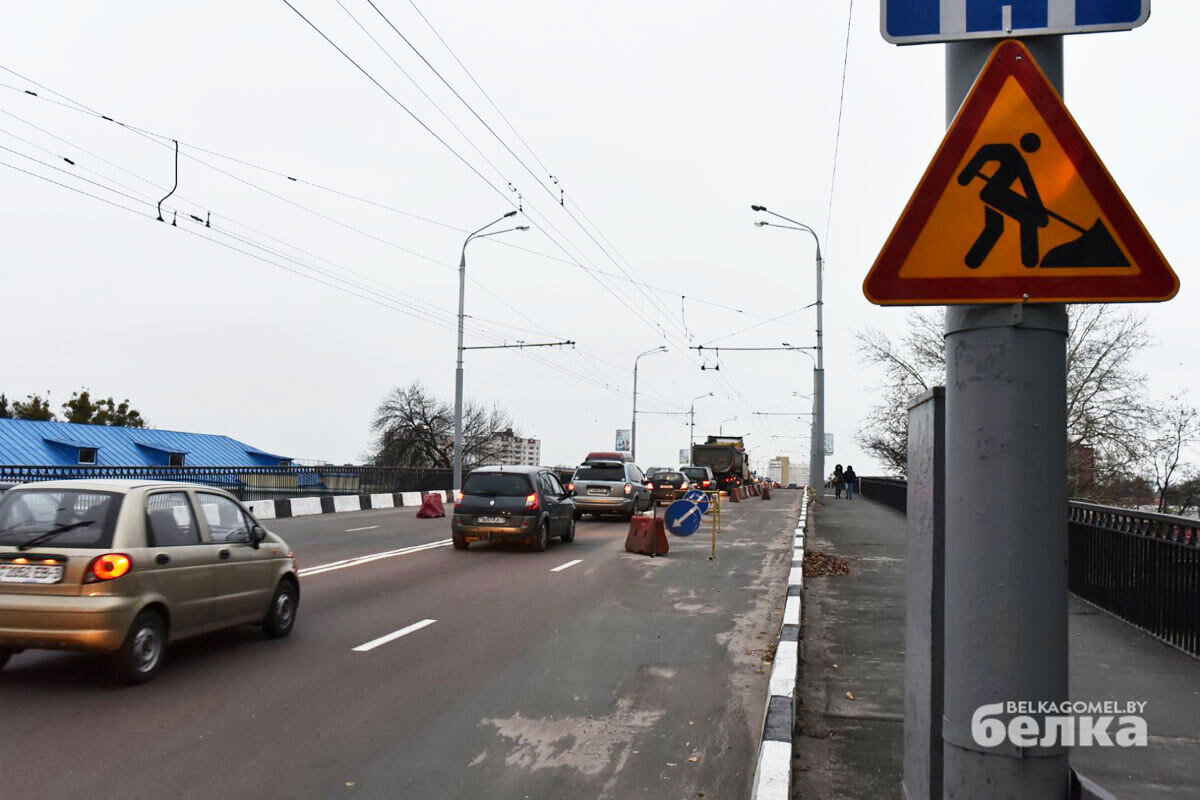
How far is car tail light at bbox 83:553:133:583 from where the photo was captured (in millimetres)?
6715

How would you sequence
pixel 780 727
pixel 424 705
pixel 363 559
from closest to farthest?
1. pixel 780 727
2. pixel 424 705
3. pixel 363 559

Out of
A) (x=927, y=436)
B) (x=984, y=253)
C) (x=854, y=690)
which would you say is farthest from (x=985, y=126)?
(x=854, y=690)

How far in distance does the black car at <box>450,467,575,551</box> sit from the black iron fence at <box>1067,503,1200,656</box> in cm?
914

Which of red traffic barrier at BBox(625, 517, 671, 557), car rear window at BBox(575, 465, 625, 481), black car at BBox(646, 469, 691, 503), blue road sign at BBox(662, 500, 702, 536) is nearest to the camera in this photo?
blue road sign at BBox(662, 500, 702, 536)

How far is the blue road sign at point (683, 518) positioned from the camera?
1584 cm

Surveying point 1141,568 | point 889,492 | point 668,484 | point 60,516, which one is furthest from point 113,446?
point 1141,568

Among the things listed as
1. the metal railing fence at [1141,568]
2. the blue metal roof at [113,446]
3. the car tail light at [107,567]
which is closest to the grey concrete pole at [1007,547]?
the car tail light at [107,567]

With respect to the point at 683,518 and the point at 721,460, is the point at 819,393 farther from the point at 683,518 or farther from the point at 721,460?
the point at 683,518

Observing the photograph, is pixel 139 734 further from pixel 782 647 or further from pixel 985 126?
pixel 985 126

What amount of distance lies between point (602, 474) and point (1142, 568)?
18693 millimetres

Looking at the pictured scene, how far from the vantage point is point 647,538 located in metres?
17.8

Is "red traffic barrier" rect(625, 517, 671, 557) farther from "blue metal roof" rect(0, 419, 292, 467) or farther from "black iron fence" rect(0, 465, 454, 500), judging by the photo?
"blue metal roof" rect(0, 419, 292, 467)

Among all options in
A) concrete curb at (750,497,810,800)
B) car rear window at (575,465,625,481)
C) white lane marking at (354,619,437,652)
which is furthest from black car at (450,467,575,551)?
concrete curb at (750,497,810,800)

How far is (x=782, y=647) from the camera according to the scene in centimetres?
767
